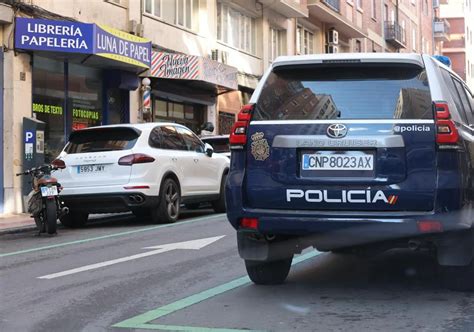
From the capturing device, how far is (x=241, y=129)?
5270 millimetres

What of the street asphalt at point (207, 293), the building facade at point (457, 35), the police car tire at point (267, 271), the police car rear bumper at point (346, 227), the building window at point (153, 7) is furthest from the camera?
the building facade at point (457, 35)

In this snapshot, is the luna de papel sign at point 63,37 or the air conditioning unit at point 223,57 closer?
the luna de papel sign at point 63,37

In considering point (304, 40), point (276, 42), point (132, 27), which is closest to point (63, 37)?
point (132, 27)

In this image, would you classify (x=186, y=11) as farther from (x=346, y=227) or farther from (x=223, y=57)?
(x=346, y=227)

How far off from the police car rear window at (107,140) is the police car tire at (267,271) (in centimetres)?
517

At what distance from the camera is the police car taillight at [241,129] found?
525 cm

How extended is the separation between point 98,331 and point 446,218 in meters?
2.68

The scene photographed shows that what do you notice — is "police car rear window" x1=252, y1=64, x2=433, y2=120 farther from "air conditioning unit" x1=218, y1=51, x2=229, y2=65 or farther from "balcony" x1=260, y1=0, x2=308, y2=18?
"balcony" x1=260, y1=0, x2=308, y2=18

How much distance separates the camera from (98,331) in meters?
4.45

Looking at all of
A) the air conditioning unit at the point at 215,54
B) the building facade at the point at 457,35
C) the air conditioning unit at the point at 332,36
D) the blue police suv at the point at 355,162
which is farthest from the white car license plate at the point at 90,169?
the building facade at the point at 457,35

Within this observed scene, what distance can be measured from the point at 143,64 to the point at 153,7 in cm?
360

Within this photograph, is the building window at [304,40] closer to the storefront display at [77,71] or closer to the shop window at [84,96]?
the storefront display at [77,71]

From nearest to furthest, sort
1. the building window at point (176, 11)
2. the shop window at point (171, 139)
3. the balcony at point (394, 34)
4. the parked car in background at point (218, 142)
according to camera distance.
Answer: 1. the shop window at point (171, 139)
2. the parked car in background at point (218, 142)
3. the building window at point (176, 11)
4. the balcony at point (394, 34)

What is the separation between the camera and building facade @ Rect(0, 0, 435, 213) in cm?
1360
